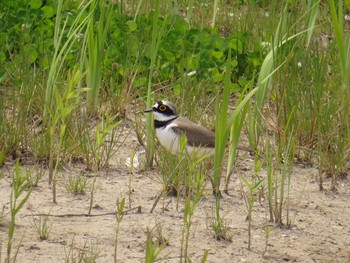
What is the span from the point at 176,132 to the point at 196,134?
143 mm

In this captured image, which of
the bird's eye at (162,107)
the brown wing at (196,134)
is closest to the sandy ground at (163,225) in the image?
the brown wing at (196,134)

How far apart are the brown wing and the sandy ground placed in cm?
34

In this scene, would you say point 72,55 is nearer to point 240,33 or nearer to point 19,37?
point 19,37

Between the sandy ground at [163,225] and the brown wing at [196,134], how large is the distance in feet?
1.13

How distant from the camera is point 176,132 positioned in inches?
263

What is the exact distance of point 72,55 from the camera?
26.5 ft

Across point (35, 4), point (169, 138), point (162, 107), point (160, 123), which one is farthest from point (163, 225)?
point (35, 4)

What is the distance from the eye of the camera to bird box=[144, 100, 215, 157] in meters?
6.60

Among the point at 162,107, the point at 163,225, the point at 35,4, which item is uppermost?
the point at 35,4

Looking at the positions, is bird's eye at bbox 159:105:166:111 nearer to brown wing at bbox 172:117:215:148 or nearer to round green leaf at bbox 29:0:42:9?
brown wing at bbox 172:117:215:148

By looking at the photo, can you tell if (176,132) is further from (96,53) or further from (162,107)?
(96,53)

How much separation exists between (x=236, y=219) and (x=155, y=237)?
0.67 metres

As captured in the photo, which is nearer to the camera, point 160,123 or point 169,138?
point 169,138

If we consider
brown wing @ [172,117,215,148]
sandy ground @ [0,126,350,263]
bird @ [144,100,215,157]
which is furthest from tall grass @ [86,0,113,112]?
sandy ground @ [0,126,350,263]
